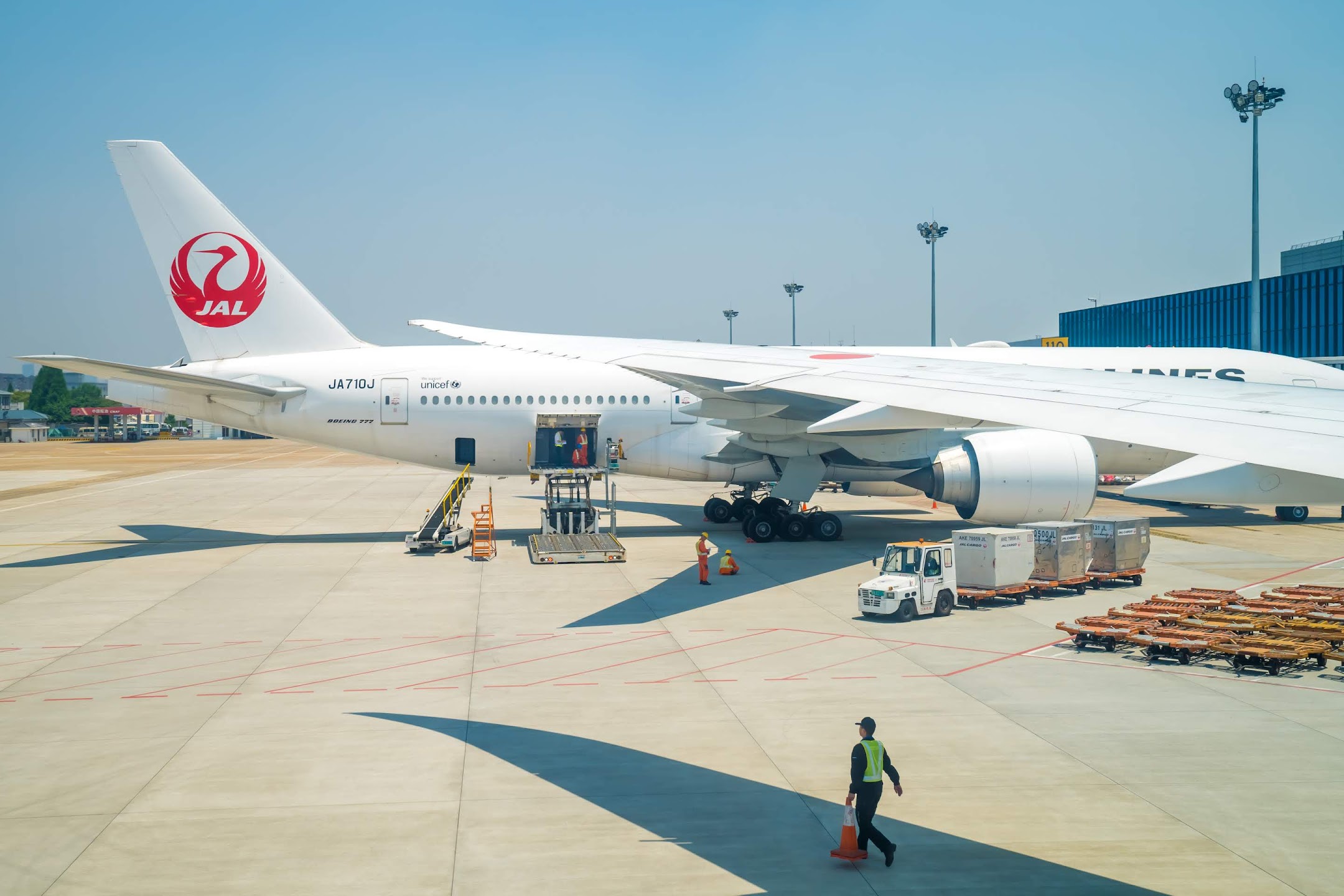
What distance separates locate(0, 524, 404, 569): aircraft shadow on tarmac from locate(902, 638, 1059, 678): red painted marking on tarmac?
18.7 meters

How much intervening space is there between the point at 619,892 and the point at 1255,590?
1685 cm

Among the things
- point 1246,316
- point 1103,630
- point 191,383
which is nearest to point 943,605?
point 1103,630

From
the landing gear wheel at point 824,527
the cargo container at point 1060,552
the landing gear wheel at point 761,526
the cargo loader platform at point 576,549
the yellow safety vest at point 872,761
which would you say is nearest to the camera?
the yellow safety vest at point 872,761

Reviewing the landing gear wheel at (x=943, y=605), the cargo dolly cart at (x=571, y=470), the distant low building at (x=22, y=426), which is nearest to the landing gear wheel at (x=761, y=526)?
the cargo dolly cart at (x=571, y=470)

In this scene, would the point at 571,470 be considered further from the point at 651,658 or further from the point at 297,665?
the point at 297,665

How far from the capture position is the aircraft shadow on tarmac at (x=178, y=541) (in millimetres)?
25438

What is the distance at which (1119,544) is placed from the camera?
67.3ft

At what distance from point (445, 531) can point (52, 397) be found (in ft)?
485

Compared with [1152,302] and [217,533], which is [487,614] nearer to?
[217,533]

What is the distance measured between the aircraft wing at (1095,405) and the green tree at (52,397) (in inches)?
6178

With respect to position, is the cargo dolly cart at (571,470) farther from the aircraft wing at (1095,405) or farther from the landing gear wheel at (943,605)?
the aircraft wing at (1095,405)

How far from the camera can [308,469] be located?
6131 centimetres

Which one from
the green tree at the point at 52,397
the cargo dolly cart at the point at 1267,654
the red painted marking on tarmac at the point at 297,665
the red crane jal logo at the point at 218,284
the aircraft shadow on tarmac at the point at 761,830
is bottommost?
the aircraft shadow on tarmac at the point at 761,830

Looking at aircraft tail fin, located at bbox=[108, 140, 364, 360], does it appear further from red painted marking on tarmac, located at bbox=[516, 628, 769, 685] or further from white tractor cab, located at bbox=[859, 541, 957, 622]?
white tractor cab, located at bbox=[859, 541, 957, 622]
